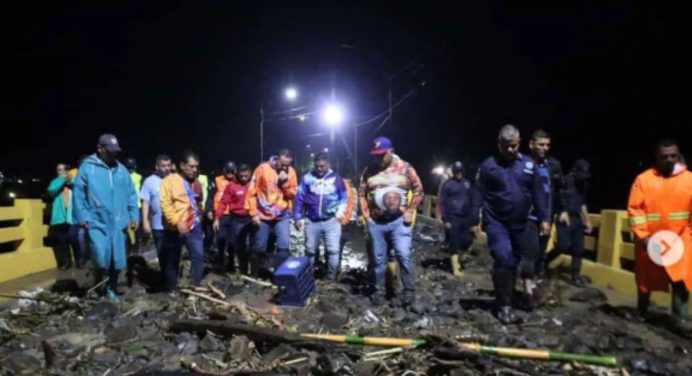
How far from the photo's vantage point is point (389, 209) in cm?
619

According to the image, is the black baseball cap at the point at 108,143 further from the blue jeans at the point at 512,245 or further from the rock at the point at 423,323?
the blue jeans at the point at 512,245

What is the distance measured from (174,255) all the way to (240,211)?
5.57ft

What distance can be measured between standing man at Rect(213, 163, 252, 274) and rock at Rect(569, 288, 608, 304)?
16.9ft

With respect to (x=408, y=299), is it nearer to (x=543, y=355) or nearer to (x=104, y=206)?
(x=543, y=355)

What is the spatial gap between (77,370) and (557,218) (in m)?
6.34

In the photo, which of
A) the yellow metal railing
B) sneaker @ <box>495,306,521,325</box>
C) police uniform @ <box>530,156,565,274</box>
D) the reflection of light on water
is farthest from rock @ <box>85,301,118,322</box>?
police uniform @ <box>530,156,565,274</box>

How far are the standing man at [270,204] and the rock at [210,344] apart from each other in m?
Answer: 3.13

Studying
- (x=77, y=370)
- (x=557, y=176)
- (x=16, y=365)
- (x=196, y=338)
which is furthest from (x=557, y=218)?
(x=16, y=365)

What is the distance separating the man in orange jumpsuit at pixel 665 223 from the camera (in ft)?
16.6

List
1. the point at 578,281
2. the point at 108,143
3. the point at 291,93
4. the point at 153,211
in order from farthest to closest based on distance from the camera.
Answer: the point at 291,93
the point at 578,281
the point at 153,211
the point at 108,143

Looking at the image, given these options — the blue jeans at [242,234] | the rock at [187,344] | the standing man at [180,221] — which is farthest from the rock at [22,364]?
the blue jeans at [242,234]

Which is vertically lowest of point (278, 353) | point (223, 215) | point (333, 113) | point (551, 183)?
point (278, 353)

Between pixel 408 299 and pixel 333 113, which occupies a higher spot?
pixel 333 113

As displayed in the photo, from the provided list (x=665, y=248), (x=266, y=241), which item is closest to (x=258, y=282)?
(x=266, y=241)
